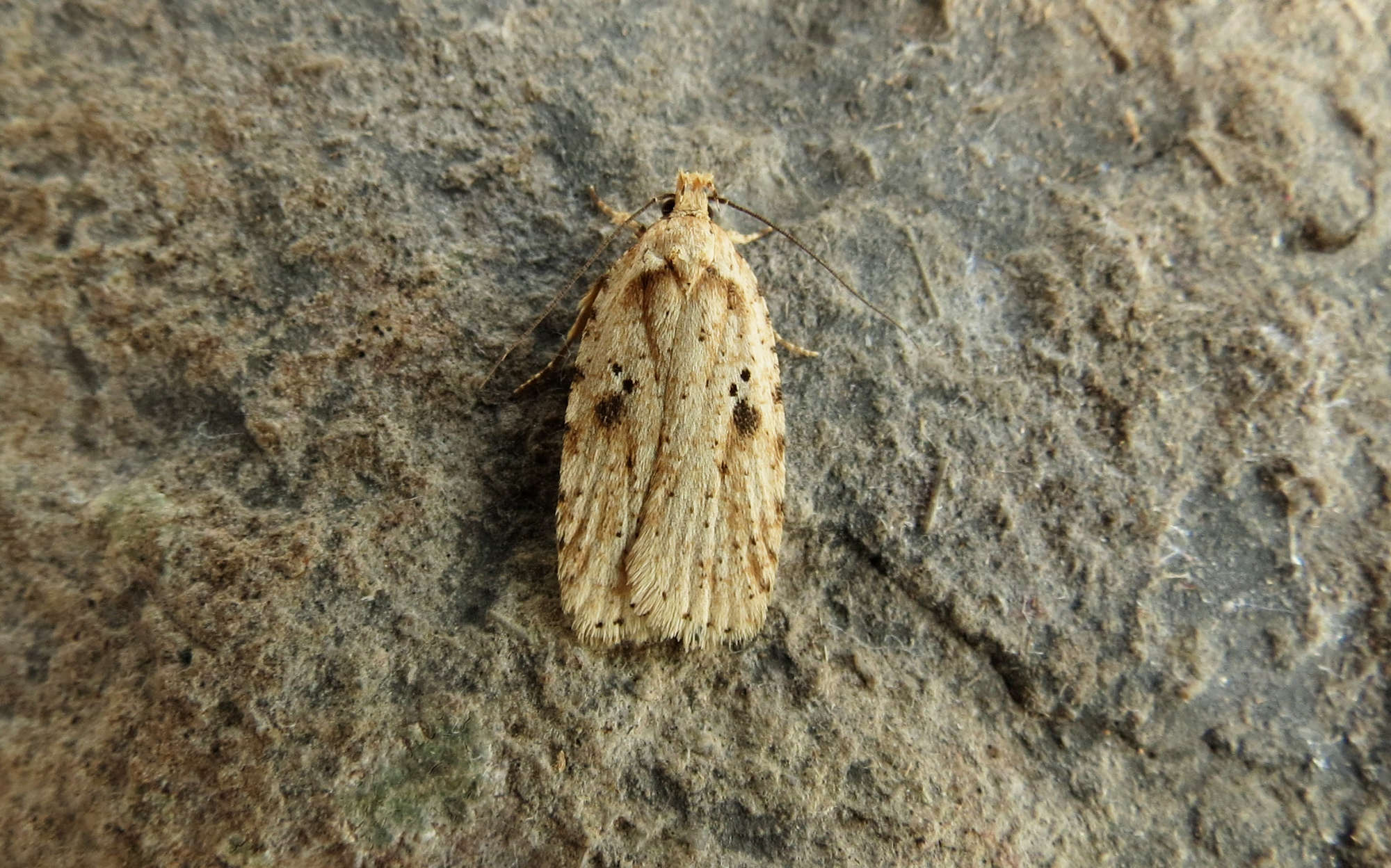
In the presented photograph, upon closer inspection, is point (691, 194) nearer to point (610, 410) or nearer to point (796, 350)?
point (796, 350)

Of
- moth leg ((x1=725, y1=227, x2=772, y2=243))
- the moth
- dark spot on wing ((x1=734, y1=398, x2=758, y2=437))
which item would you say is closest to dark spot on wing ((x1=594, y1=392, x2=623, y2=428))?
the moth

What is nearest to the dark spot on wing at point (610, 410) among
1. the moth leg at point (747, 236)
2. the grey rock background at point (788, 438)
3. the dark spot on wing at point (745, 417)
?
the grey rock background at point (788, 438)

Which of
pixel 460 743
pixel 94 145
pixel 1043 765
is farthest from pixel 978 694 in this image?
pixel 94 145

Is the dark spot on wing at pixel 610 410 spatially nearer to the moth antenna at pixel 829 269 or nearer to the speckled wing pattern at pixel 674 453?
the speckled wing pattern at pixel 674 453

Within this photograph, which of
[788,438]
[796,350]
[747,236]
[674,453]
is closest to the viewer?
[674,453]

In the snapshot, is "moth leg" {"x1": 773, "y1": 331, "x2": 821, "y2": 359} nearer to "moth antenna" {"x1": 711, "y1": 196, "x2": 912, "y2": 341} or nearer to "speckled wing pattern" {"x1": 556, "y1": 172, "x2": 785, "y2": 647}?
"speckled wing pattern" {"x1": 556, "y1": 172, "x2": 785, "y2": 647}

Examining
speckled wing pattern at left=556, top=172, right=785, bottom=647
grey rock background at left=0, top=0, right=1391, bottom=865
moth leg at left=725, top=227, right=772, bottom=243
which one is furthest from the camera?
moth leg at left=725, top=227, right=772, bottom=243

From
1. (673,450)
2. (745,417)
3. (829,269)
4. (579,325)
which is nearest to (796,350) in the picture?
(829,269)
